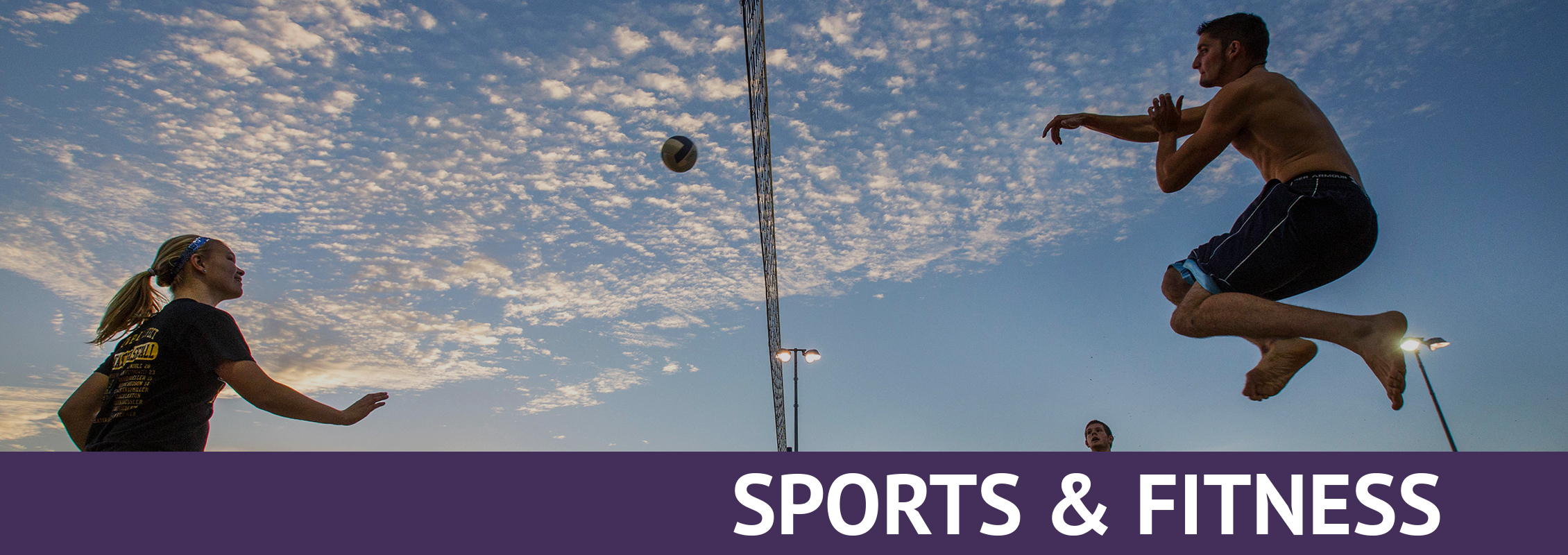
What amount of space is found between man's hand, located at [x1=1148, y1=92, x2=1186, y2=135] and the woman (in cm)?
342

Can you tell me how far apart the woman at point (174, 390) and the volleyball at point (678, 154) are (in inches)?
349

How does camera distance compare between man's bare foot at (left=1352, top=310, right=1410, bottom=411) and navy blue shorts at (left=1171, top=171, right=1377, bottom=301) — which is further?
navy blue shorts at (left=1171, top=171, right=1377, bottom=301)

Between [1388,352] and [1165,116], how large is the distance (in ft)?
3.54

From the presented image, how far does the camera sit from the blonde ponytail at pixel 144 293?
309 cm

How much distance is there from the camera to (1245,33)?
2.70m

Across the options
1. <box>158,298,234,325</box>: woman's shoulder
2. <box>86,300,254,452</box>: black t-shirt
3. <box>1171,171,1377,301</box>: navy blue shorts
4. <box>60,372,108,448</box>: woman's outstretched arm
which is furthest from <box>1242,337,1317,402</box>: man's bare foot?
<box>60,372,108,448</box>: woman's outstretched arm

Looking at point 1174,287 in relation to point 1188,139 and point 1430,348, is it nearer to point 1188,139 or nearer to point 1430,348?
point 1188,139
